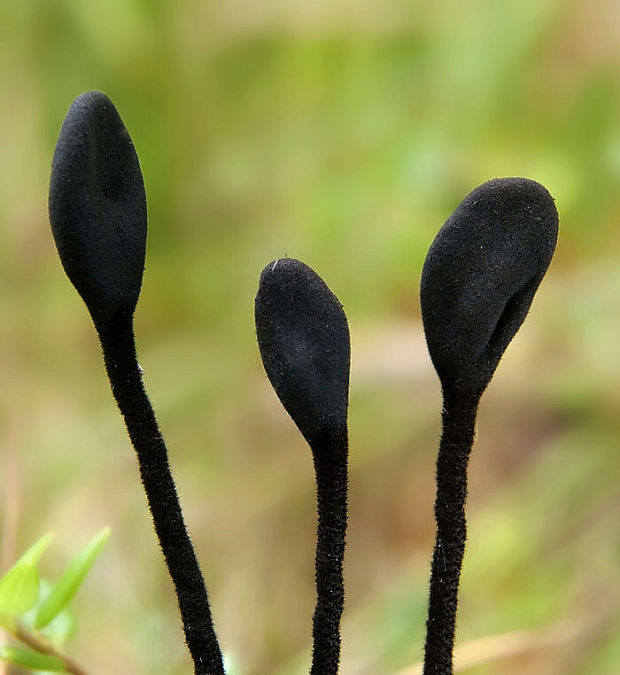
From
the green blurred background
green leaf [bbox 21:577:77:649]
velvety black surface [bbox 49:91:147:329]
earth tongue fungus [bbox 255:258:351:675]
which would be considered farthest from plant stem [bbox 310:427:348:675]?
the green blurred background

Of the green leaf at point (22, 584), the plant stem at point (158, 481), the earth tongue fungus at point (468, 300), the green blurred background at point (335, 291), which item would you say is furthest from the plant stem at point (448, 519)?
the green blurred background at point (335, 291)

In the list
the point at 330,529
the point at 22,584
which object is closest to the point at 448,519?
the point at 330,529

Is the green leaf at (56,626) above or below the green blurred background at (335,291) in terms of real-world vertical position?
below

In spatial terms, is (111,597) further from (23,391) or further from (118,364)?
(118,364)

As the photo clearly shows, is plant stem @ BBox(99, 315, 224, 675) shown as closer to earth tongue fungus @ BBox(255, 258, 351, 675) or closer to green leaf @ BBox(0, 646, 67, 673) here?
earth tongue fungus @ BBox(255, 258, 351, 675)

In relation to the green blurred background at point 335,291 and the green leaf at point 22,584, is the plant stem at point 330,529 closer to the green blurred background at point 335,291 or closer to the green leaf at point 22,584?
the green leaf at point 22,584
